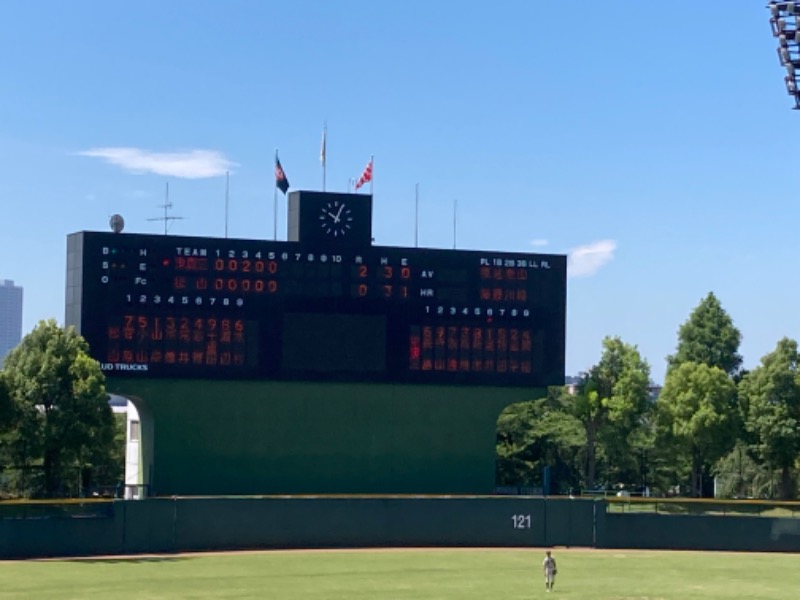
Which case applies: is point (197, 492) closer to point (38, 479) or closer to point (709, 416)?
point (38, 479)

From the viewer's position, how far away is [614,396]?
3477 inches

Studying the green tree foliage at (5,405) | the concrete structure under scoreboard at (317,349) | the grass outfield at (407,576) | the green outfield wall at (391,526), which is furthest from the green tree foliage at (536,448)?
the green tree foliage at (5,405)

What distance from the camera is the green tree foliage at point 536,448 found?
104 metres

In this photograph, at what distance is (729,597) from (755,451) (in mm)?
39726

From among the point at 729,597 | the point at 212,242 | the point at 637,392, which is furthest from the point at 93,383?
the point at 637,392

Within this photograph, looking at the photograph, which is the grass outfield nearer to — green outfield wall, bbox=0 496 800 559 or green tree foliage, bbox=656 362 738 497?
green outfield wall, bbox=0 496 800 559

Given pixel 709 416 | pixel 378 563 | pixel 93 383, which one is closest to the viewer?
pixel 378 563

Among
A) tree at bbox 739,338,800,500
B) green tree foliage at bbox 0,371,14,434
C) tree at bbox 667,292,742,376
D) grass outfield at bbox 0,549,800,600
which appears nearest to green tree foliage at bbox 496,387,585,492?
tree at bbox 667,292,742,376

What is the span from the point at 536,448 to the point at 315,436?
39.8 meters

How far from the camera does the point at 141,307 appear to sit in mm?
64938

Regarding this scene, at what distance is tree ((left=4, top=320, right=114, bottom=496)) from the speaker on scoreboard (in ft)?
37.5

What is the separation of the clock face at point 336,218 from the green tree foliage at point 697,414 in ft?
89.9

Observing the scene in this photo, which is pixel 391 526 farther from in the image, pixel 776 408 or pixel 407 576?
pixel 776 408

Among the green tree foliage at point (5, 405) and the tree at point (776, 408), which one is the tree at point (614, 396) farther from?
the green tree foliage at point (5, 405)
